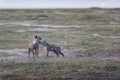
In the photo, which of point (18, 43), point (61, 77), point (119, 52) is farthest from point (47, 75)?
point (18, 43)

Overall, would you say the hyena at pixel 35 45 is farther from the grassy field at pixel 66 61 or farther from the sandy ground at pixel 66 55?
the grassy field at pixel 66 61

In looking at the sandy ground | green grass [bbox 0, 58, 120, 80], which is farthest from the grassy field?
the sandy ground

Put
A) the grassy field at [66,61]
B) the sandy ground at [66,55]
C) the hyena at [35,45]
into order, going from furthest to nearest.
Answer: the sandy ground at [66,55] < the hyena at [35,45] < the grassy field at [66,61]

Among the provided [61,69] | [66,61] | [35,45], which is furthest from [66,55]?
[61,69]

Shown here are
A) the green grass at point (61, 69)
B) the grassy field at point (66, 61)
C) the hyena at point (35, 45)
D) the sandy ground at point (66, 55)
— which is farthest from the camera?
the sandy ground at point (66, 55)

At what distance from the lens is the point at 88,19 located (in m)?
50.9

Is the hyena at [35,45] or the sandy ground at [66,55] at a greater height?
the hyena at [35,45]

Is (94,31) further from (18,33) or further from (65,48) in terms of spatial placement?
(65,48)

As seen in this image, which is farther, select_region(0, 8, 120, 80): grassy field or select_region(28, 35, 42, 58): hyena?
select_region(28, 35, 42, 58): hyena

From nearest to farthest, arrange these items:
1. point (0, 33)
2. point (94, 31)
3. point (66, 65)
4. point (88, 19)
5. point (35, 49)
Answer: point (66, 65)
point (35, 49)
point (0, 33)
point (94, 31)
point (88, 19)

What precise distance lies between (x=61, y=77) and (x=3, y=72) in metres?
2.41

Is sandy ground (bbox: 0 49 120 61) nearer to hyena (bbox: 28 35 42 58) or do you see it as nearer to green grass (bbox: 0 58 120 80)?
hyena (bbox: 28 35 42 58)

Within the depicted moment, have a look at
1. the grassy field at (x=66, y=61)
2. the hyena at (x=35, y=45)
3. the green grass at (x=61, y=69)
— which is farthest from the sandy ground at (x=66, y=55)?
the green grass at (x=61, y=69)

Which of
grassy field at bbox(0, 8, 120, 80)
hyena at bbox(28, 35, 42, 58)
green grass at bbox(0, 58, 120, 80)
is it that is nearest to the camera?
green grass at bbox(0, 58, 120, 80)
